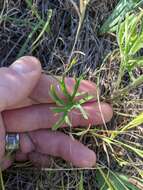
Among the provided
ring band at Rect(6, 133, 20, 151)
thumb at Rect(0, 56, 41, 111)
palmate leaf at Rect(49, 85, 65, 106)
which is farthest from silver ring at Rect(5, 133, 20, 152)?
palmate leaf at Rect(49, 85, 65, 106)

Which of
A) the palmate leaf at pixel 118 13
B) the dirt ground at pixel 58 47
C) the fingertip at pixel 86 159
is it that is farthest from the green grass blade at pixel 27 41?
the fingertip at pixel 86 159

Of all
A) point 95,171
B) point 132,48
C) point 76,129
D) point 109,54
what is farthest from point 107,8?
point 95,171

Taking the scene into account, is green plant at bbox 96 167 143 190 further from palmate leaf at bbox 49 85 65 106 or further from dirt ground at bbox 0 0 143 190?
palmate leaf at bbox 49 85 65 106

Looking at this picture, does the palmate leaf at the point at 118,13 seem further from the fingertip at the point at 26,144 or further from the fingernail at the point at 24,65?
the fingertip at the point at 26,144

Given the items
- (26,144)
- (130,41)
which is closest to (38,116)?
→ (26,144)

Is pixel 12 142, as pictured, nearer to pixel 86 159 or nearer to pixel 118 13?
pixel 86 159
